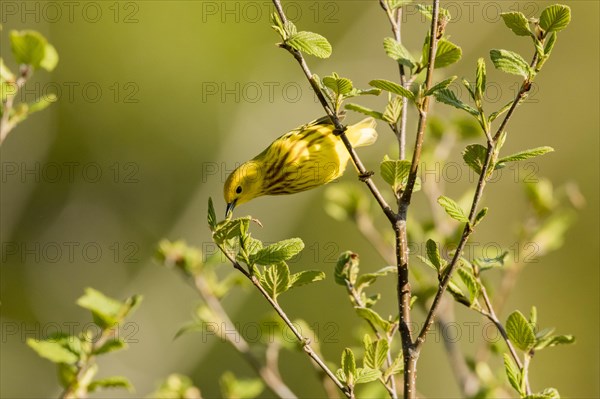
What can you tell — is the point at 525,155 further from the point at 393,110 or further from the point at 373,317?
the point at 373,317

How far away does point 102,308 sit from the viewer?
7.50ft

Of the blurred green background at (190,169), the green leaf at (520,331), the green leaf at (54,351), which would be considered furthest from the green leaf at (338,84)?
the blurred green background at (190,169)

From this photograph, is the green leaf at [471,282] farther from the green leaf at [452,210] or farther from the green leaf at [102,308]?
the green leaf at [102,308]

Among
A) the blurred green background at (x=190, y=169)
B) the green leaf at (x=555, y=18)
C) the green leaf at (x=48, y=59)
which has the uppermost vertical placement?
the green leaf at (x=48, y=59)

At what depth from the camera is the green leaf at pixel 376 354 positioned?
1.85m

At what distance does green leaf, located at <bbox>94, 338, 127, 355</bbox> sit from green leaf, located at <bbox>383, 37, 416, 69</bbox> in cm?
101

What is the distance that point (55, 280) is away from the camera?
8500 mm

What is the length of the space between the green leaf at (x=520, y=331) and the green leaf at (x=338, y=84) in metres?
0.63

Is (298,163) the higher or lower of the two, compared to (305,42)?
lower

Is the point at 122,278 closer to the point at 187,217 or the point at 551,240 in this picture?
the point at 187,217

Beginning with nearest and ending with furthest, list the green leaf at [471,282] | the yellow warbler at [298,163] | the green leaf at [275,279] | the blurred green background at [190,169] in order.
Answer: the green leaf at [275,279], the green leaf at [471,282], the yellow warbler at [298,163], the blurred green background at [190,169]

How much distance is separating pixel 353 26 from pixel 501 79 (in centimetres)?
232

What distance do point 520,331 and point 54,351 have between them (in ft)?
3.85

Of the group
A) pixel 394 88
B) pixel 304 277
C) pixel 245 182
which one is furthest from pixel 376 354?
pixel 245 182
